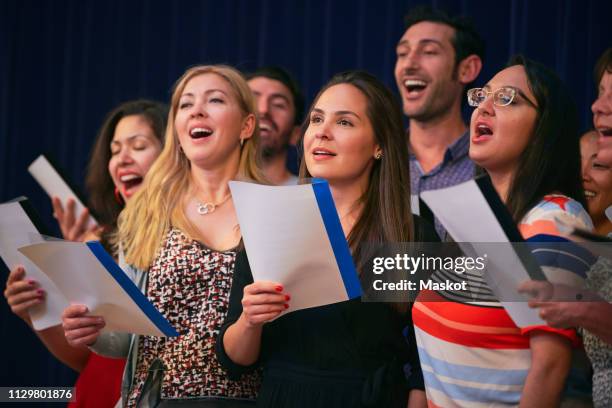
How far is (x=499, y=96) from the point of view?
2.05 metres

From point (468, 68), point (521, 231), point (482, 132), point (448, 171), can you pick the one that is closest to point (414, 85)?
point (468, 68)

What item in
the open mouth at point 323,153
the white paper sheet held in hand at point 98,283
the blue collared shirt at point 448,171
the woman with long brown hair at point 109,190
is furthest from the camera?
the blue collared shirt at point 448,171

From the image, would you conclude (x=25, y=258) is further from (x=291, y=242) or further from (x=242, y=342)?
(x=291, y=242)

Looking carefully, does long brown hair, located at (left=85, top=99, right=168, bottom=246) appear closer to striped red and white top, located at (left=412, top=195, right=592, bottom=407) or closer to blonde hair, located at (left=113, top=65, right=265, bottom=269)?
blonde hair, located at (left=113, top=65, right=265, bottom=269)

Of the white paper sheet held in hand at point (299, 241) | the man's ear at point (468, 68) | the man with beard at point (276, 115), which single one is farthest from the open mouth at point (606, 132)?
the man with beard at point (276, 115)

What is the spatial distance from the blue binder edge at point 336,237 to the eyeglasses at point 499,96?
19.3 inches

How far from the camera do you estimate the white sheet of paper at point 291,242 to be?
6.12 ft

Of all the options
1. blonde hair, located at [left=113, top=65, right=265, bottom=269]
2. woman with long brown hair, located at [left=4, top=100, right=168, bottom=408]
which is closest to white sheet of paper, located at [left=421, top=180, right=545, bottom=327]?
blonde hair, located at [left=113, top=65, right=265, bottom=269]

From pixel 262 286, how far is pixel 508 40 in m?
2.17

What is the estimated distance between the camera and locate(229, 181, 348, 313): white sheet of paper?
1.86 meters

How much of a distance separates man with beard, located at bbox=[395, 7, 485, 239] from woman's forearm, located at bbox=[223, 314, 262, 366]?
135 centimetres

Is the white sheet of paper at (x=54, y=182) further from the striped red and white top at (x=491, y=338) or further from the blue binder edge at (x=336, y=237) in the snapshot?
the striped red and white top at (x=491, y=338)

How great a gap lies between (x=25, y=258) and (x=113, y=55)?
2.59 metres

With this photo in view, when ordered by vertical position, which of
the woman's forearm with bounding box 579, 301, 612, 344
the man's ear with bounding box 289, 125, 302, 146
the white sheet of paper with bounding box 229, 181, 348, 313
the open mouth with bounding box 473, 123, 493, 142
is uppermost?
the man's ear with bounding box 289, 125, 302, 146
